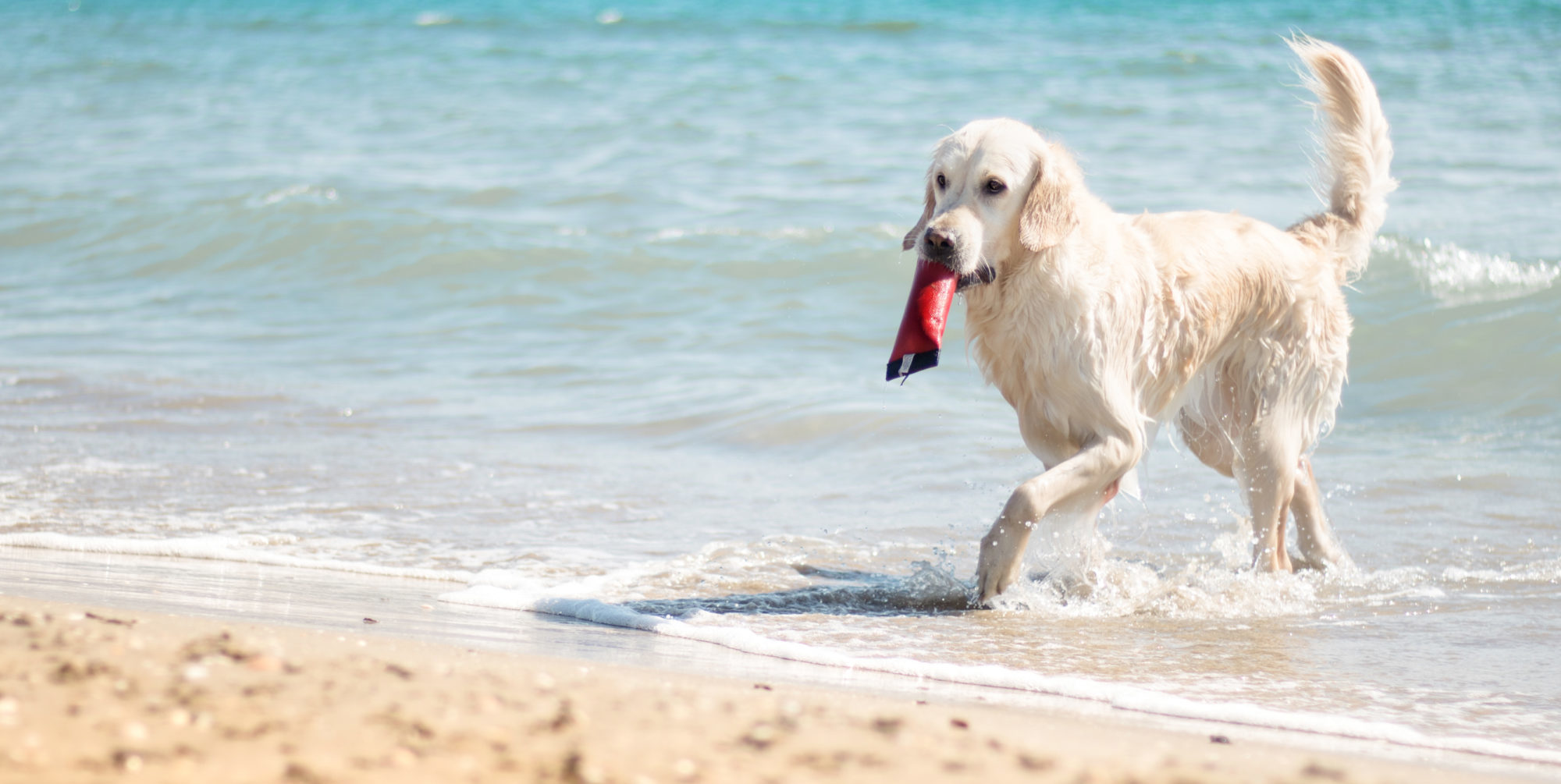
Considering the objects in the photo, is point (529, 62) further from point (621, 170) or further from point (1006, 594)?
point (1006, 594)

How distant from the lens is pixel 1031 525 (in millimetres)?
4520

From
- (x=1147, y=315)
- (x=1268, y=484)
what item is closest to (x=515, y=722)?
(x=1147, y=315)

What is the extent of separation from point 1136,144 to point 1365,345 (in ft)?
20.4

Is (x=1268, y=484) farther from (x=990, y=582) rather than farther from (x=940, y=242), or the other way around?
(x=940, y=242)

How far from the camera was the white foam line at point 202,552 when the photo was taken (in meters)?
4.83

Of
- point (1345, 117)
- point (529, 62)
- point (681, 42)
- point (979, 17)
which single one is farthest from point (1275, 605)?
point (979, 17)

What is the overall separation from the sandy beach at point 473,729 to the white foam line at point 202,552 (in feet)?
5.67

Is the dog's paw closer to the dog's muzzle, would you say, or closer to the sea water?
the sea water

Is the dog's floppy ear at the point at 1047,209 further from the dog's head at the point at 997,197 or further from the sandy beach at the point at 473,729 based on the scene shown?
the sandy beach at the point at 473,729

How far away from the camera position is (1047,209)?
4469 mm

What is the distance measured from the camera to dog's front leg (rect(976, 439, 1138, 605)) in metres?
4.50

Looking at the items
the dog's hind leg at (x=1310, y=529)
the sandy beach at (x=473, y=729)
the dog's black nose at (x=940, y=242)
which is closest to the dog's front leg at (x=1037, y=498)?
the dog's black nose at (x=940, y=242)

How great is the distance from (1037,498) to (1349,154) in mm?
2165

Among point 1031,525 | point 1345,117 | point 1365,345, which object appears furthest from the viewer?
point 1365,345
